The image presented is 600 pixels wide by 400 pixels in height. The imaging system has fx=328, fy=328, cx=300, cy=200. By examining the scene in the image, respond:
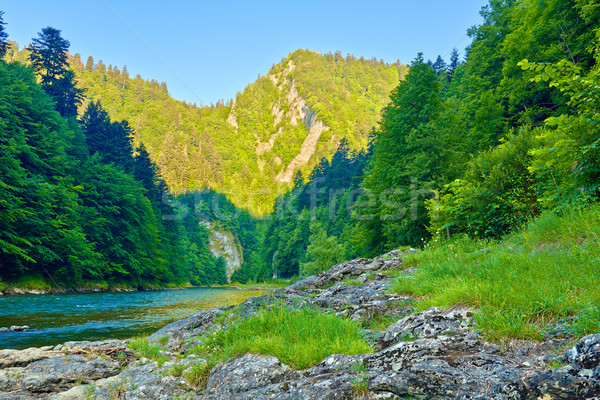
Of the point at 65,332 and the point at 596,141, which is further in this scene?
the point at 65,332

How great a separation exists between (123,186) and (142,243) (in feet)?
31.4

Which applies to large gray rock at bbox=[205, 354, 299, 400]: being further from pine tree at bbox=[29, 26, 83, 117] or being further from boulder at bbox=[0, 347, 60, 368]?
pine tree at bbox=[29, 26, 83, 117]

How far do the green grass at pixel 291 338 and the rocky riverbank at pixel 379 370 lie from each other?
189 mm

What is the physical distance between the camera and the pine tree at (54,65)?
166 feet

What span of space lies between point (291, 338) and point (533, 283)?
140 inches

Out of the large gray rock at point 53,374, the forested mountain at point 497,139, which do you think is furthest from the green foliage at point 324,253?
the large gray rock at point 53,374

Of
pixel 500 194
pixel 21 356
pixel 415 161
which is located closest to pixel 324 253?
pixel 415 161

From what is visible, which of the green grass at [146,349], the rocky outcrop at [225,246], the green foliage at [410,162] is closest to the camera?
the green grass at [146,349]

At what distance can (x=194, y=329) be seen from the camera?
10.2m

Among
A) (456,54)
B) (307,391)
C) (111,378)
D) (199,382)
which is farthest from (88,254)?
(456,54)

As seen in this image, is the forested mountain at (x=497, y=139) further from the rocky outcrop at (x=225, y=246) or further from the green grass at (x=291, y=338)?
the rocky outcrop at (x=225, y=246)

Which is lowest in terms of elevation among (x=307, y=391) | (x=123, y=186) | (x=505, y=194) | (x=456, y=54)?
(x=307, y=391)

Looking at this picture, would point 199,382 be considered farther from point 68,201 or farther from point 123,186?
point 123,186

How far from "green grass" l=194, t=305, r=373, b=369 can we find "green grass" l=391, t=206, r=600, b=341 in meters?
1.53
